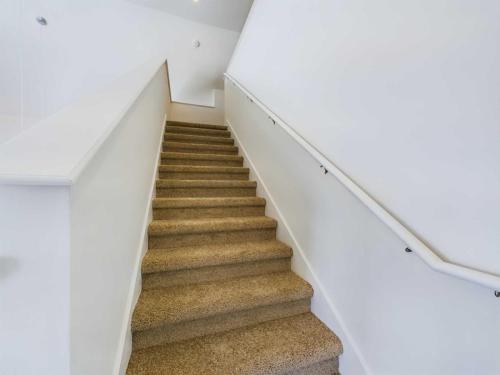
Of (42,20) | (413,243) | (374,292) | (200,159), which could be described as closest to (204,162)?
(200,159)

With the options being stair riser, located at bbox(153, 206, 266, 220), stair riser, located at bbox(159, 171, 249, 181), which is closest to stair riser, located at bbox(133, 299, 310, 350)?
stair riser, located at bbox(153, 206, 266, 220)

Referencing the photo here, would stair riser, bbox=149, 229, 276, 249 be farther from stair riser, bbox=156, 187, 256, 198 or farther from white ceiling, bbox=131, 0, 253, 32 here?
white ceiling, bbox=131, 0, 253, 32

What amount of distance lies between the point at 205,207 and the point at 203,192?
27 centimetres

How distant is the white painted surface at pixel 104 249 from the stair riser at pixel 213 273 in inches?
7.9

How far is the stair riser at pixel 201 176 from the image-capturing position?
220cm

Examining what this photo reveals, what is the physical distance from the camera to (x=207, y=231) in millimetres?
1634

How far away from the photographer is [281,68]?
1.80m

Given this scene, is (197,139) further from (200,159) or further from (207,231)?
(207,231)

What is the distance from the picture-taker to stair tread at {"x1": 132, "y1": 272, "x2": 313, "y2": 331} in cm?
112

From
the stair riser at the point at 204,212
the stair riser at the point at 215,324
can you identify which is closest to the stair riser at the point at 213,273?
the stair riser at the point at 215,324

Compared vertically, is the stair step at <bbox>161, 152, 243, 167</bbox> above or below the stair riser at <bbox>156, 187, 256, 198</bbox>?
above

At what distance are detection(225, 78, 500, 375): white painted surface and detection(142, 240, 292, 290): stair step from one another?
0.16m

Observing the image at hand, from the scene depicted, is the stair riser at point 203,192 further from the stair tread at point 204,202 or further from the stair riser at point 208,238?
the stair riser at point 208,238

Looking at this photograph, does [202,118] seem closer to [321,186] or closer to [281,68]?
[281,68]
